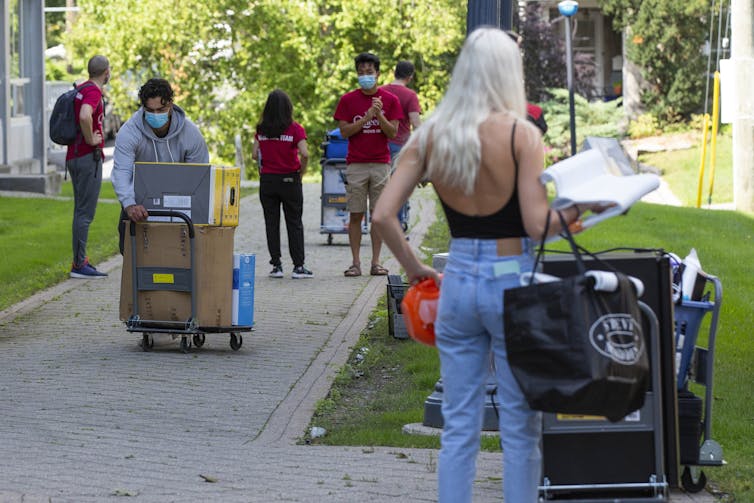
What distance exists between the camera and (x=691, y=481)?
19.5 feet

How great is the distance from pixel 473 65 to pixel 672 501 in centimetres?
216

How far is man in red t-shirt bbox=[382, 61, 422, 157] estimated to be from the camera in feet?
45.7

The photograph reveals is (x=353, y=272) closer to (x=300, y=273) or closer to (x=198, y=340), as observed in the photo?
(x=300, y=273)

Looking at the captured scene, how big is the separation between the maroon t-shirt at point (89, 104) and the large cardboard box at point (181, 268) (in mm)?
A: 3718

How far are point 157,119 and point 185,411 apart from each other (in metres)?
2.63

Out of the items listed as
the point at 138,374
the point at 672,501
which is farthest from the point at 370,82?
the point at 672,501

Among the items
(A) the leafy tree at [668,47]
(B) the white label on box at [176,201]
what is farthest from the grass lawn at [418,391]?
(A) the leafy tree at [668,47]

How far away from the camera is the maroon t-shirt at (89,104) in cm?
1312

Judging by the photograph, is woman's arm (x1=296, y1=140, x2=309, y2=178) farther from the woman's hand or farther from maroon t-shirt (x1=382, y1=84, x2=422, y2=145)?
the woman's hand

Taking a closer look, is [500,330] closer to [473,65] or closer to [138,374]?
[473,65]

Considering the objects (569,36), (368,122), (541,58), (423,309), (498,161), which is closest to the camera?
(498,161)

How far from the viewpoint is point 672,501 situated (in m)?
5.80

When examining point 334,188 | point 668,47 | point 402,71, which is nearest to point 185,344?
point 402,71

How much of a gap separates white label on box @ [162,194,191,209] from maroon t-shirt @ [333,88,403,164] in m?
3.36
